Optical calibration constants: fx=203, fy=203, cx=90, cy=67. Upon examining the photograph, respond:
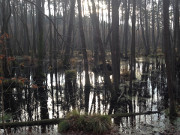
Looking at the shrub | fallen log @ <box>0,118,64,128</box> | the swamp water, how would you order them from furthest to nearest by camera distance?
1. fallen log @ <box>0,118,64,128</box>
2. the swamp water
3. the shrub

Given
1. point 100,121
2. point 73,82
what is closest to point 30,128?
point 100,121

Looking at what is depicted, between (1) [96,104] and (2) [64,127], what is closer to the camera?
(2) [64,127]

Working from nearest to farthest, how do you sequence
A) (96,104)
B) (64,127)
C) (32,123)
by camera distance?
(64,127)
(32,123)
(96,104)

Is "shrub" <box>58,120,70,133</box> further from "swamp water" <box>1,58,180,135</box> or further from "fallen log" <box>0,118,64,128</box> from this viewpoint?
"fallen log" <box>0,118,64,128</box>

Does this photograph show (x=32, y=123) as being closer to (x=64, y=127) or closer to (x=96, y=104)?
(x=64, y=127)

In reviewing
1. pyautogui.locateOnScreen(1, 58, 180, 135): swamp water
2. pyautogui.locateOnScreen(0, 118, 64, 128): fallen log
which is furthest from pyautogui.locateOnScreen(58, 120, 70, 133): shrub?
pyautogui.locateOnScreen(0, 118, 64, 128): fallen log

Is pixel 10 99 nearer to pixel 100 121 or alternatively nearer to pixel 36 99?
pixel 36 99

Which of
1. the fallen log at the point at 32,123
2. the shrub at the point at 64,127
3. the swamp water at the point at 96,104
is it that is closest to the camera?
the shrub at the point at 64,127

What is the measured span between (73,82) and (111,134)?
27.3 ft

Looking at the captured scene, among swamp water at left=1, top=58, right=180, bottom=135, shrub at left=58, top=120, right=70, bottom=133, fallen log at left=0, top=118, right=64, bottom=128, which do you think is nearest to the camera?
shrub at left=58, top=120, right=70, bottom=133

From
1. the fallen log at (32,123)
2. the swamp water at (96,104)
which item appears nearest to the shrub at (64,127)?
the swamp water at (96,104)

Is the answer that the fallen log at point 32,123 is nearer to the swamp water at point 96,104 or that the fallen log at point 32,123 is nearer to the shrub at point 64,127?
the swamp water at point 96,104

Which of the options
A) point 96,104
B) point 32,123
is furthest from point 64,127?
point 96,104

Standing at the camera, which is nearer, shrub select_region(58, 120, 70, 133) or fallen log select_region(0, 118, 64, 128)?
shrub select_region(58, 120, 70, 133)
